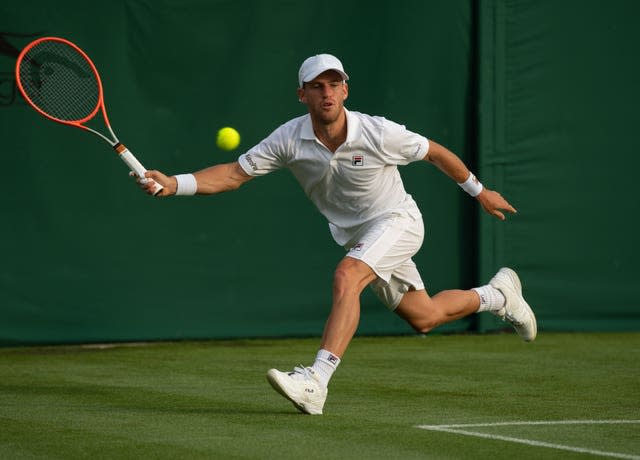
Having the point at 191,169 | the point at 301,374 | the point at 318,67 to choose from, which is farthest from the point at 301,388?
the point at 191,169

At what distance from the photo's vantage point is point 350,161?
18.3 ft

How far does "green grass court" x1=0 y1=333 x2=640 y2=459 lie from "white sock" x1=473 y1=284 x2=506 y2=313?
37cm

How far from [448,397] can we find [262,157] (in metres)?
1.37

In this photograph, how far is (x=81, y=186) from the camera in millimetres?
8352

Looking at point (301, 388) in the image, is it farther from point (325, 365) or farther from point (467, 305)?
point (467, 305)

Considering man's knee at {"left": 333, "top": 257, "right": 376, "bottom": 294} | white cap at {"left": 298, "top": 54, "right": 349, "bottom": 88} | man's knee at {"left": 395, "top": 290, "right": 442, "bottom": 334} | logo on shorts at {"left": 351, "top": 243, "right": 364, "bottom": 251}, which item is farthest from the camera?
man's knee at {"left": 395, "top": 290, "right": 442, "bottom": 334}

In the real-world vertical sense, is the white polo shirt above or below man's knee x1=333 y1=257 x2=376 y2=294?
above

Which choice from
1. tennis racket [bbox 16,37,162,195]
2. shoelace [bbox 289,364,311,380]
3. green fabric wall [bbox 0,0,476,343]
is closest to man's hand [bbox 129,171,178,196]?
shoelace [bbox 289,364,311,380]

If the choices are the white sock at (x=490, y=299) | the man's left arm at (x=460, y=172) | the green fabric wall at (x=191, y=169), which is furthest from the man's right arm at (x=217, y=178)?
the green fabric wall at (x=191, y=169)

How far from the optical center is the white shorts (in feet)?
18.1

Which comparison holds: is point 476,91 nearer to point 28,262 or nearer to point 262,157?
point 28,262

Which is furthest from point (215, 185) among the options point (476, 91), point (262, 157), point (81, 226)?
point (476, 91)

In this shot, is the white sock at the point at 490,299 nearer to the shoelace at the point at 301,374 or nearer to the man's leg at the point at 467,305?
the man's leg at the point at 467,305

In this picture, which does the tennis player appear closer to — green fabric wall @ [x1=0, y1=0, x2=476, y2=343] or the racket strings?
the racket strings
